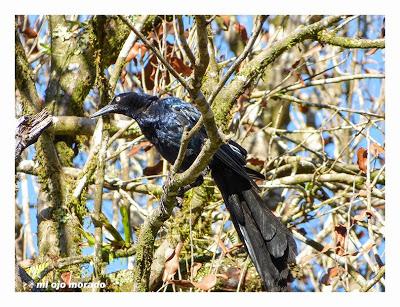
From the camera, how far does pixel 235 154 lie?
15.2 ft

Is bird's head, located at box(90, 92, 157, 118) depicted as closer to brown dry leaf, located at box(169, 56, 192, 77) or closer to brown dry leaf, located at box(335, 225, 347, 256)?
brown dry leaf, located at box(169, 56, 192, 77)

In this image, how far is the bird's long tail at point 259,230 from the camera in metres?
4.53

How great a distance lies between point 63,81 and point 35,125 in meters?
1.96

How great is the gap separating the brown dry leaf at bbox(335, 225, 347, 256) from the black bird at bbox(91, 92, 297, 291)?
35cm

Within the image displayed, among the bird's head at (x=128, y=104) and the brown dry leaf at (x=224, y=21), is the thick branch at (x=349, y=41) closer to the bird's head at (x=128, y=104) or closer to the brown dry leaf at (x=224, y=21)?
the brown dry leaf at (x=224, y=21)

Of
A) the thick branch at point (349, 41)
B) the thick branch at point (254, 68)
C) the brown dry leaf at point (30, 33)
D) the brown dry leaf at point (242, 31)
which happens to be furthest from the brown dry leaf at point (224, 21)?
the brown dry leaf at point (30, 33)

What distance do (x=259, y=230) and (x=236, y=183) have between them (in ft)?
1.15

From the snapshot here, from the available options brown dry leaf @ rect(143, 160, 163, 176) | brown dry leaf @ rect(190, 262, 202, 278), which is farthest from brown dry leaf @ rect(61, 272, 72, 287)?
brown dry leaf @ rect(143, 160, 163, 176)

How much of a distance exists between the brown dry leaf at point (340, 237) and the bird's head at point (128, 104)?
152 centimetres

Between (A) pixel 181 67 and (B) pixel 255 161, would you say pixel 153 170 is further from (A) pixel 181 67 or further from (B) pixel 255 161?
(A) pixel 181 67

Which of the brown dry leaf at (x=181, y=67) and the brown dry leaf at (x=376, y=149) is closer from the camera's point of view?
the brown dry leaf at (x=376, y=149)

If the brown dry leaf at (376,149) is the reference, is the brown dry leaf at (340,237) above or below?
below

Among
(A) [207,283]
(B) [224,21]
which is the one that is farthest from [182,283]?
(B) [224,21]
